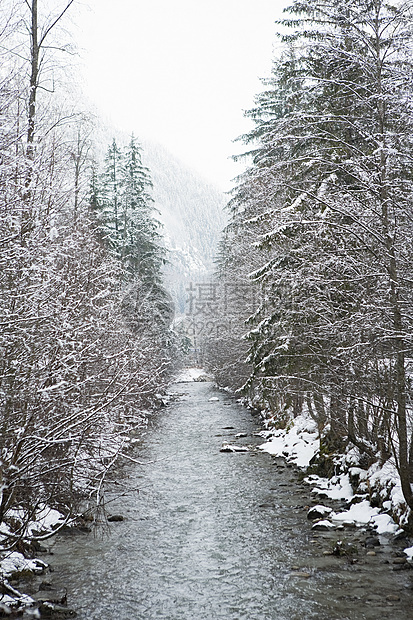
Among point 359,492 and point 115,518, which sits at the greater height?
point 359,492

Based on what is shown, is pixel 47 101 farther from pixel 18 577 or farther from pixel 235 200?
pixel 235 200

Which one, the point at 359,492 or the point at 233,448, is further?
the point at 233,448

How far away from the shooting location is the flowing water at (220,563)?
726 cm

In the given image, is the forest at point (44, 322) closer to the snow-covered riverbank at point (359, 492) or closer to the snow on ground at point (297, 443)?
the snow-covered riverbank at point (359, 492)

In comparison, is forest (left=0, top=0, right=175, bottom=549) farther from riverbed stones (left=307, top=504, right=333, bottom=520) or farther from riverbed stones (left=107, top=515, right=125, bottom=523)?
riverbed stones (left=307, top=504, right=333, bottom=520)

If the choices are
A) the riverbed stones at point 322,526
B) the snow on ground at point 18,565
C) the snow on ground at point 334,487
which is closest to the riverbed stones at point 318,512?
the riverbed stones at point 322,526

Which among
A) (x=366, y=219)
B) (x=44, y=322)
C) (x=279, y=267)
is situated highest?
(x=366, y=219)

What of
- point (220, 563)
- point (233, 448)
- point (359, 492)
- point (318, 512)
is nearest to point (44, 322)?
point (220, 563)

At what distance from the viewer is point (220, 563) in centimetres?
889

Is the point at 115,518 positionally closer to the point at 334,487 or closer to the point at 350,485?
the point at 334,487

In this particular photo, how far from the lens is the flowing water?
7262mm

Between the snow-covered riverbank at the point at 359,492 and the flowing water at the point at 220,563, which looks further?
the snow-covered riverbank at the point at 359,492

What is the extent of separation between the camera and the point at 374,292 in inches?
364

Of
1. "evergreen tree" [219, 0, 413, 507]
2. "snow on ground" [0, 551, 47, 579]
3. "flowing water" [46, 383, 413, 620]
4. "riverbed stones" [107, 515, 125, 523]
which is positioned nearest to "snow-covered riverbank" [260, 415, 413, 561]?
"flowing water" [46, 383, 413, 620]
